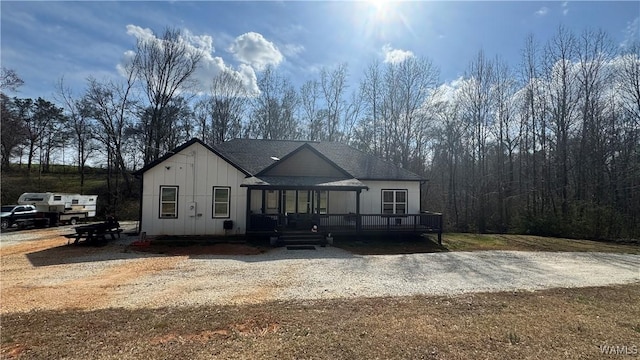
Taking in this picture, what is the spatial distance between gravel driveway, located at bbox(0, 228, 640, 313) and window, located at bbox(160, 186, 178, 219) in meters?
2.63

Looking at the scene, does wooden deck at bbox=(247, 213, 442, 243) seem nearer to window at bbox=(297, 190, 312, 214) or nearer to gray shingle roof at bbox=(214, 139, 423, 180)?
window at bbox=(297, 190, 312, 214)

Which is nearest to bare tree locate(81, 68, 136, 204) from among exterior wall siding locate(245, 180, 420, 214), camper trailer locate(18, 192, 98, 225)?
camper trailer locate(18, 192, 98, 225)

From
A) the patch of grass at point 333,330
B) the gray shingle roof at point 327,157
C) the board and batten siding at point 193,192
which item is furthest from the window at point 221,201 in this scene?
the patch of grass at point 333,330

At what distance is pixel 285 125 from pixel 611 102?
2854 centimetres

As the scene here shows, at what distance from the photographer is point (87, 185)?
3791 cm

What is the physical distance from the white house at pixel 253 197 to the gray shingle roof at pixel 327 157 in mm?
477

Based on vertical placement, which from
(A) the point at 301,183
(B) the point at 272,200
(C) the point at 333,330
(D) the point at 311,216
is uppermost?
(A) the point at 301,183

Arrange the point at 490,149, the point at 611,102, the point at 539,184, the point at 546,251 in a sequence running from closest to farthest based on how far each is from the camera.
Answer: the point at 546,251, the point at 611,102, the point at 539,184, the point at 490,149

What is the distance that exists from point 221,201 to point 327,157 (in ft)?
22.3

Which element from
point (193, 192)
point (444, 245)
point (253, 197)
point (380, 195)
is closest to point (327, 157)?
point (380, 195)

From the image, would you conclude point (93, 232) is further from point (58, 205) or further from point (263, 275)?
point (58, 205)

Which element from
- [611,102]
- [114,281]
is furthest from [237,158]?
[611,102]

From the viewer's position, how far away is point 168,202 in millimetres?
15539

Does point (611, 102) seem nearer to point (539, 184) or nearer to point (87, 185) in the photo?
point (539, 184)
